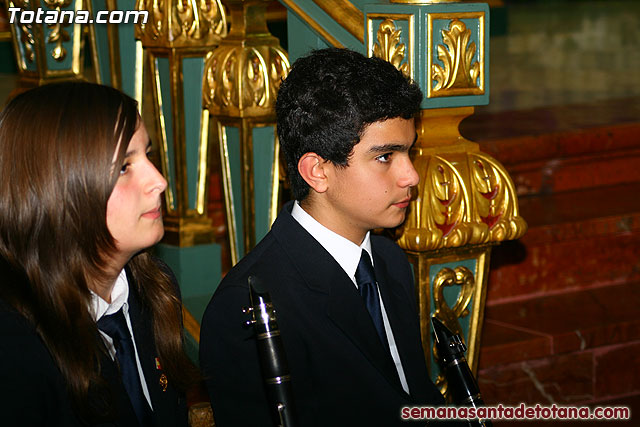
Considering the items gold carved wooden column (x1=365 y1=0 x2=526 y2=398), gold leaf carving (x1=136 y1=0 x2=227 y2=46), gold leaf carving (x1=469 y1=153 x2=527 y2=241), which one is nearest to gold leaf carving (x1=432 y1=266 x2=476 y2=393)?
gold carved wooden column (x1=365 y1=0 x2=526 y2=398)

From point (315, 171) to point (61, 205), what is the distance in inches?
23.0

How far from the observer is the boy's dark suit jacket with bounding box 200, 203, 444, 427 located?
1927mm

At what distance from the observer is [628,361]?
357 centimetres

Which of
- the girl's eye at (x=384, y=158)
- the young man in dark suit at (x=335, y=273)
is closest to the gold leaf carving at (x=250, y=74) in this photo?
the young man in dark suit at (x=335, y=273)

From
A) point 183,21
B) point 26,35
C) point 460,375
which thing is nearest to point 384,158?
point 460,375

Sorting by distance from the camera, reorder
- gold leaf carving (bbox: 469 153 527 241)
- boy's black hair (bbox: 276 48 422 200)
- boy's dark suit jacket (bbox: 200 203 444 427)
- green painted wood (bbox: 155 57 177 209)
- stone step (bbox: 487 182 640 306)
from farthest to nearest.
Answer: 1. stone step (bbox: 487 182 640 306)
2. green painted wood (bbox: 155 57 177 209)
3. gold leaf carving (bbox: 469 153 527 241)
4. boy's black hair (bbox: 276 48 422 200)
5. boy's dark suit jacket (bbox: 200 203 444 427)

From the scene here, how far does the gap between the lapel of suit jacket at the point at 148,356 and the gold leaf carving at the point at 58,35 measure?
1.40m

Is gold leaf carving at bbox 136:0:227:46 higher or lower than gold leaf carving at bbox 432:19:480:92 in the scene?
higher

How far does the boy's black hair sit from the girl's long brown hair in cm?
43

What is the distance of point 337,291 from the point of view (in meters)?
2.03

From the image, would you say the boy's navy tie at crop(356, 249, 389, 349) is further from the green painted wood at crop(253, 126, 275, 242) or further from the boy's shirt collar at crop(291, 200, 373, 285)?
the green painted wood at crop(253, 126, 275, 242)

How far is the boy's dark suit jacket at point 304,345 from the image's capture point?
6.32 feet

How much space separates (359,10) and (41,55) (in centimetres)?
125

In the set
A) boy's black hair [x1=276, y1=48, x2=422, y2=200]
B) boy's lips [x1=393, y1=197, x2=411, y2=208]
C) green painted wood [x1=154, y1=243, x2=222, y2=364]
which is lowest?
green painted wood [x1=154, y1=243, x2=222, y2=364]
